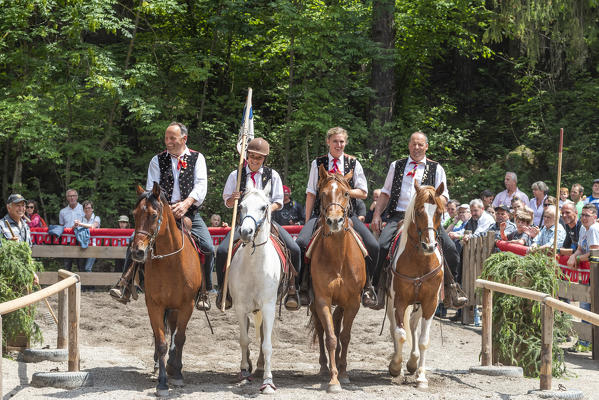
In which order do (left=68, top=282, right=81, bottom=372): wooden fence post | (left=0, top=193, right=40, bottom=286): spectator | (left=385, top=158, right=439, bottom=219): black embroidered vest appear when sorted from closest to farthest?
(left=68, top=282, right=81, bottom=372): wooden fence post → (left=385, top=158, right=439, bottom=219): black embroidered vest → (left=0, top=193, right=40, bottom=286): spectator

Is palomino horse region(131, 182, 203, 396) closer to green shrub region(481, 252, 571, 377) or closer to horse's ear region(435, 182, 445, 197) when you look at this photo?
horse's ear region(435, 182, 445, 197)

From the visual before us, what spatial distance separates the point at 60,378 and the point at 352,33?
13.7m

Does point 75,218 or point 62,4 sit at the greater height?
point 62,4

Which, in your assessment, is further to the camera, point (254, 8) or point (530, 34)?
point (254, 8)

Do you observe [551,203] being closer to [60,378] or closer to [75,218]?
[60,378]

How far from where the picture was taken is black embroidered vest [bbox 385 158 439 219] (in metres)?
8.90

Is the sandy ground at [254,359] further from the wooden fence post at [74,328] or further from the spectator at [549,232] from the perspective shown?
the spectator at [549,232]

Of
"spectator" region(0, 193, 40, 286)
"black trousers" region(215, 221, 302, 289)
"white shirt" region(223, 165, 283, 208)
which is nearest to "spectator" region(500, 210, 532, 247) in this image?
"black trousers" region(215, 221, 302, 289)

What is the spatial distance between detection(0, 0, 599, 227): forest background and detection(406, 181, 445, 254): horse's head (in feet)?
35.1

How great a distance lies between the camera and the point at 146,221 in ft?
23.8

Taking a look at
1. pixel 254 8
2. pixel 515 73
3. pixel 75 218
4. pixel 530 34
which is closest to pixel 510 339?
pixel 75 218

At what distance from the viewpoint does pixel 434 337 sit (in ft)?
38.9

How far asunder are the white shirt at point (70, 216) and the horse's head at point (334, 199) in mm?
9362

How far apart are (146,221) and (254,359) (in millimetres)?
3518
